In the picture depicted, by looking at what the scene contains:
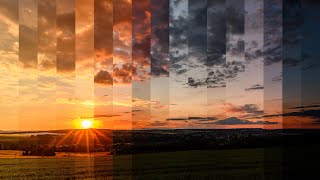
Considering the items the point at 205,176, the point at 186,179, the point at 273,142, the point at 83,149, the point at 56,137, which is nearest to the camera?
the point at 186,179

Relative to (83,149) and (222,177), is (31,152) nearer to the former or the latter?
(83,149)

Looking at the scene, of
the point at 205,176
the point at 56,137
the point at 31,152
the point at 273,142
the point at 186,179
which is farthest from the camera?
the point at 56,137

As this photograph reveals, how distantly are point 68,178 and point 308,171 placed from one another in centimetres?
2435

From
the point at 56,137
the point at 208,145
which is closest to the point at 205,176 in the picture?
the point at 208,145

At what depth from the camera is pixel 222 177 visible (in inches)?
1519

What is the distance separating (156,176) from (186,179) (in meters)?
3.82

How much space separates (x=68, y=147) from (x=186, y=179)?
80.3 m

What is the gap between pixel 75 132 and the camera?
532 ft

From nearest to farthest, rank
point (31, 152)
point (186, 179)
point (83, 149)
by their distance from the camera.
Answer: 1. point (186, 179)
2. point (31, 152)
3. point (83, 149)

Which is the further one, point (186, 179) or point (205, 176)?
point (205, 176)

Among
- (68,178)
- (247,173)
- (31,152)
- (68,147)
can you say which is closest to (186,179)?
(247,173)

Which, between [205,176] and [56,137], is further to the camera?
[56,137]

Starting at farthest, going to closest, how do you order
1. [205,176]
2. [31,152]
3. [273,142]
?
[273,142]
[31,152]
[205,176]

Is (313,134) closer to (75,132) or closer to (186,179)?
(186,179)
